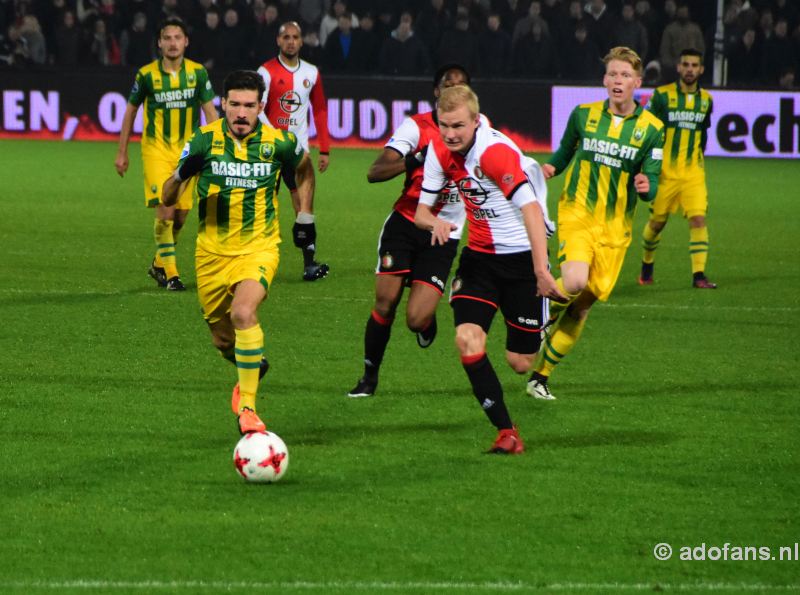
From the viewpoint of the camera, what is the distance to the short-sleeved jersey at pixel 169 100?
12.2 meters

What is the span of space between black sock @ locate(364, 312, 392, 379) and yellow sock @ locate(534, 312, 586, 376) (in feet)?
2.91

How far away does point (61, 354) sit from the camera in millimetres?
9266

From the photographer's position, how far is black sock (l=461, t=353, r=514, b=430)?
6.86 m

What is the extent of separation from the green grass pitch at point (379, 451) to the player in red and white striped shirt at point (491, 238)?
41 centimetres

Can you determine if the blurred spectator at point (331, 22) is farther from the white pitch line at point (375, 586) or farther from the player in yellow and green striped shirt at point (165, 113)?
the white pitch line at point (375, 586)

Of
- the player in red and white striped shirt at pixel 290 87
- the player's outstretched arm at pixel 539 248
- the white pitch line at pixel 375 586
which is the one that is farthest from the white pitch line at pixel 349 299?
the white pitch line at pixel 375 586

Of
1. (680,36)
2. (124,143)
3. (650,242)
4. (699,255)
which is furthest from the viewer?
(680,36)

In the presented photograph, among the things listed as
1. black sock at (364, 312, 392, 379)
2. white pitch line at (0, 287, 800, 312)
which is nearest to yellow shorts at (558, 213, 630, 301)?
black sock at (364, 312, 392, 379)

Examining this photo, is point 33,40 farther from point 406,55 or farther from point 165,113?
point 165,113

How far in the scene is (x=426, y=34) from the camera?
25.6 meters

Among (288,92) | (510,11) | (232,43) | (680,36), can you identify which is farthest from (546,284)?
(510,11)

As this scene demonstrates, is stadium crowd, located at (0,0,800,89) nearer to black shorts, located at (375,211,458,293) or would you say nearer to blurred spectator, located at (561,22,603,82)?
blurred spectator, located at (561,22,603,82)

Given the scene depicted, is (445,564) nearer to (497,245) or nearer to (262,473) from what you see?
(262,473)

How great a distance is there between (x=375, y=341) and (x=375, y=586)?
327 centimetres
